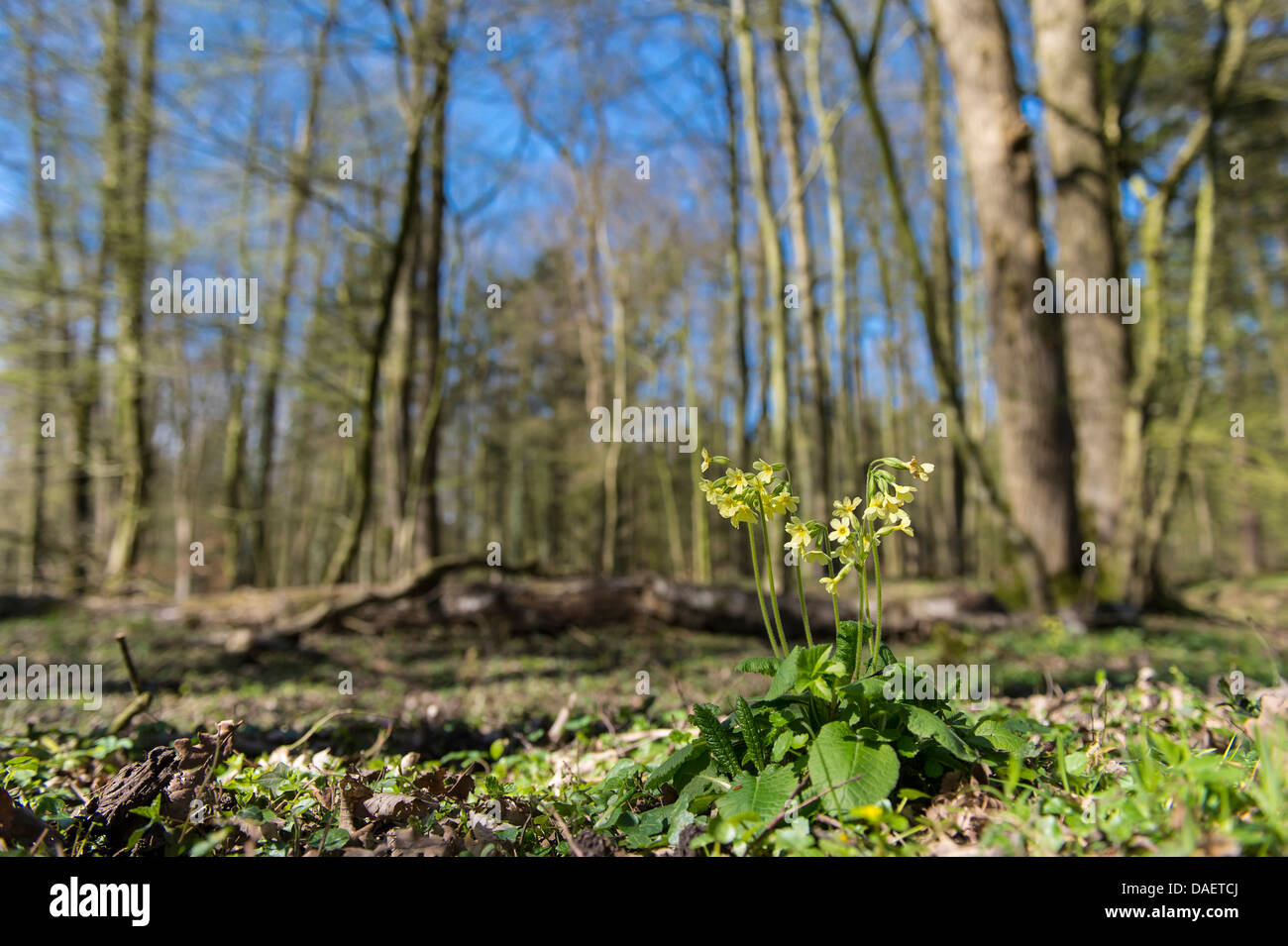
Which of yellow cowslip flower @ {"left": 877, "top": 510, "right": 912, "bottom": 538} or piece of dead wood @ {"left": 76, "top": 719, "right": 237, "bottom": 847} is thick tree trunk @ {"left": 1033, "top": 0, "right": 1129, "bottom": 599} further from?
piece of dead wood @ {"left": 76, "top": 719, "right": 237, "bottom": 847}

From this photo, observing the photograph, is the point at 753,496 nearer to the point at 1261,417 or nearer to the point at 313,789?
the point at 313,789

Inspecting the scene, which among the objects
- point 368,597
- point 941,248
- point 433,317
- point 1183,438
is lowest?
point 368,597

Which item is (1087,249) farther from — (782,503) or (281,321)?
(281,321)

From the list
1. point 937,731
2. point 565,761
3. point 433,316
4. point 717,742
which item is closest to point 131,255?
point 433,316

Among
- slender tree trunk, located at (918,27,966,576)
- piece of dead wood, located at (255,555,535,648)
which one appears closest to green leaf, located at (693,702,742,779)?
piece of dead wood, located at (255,555,535,648)

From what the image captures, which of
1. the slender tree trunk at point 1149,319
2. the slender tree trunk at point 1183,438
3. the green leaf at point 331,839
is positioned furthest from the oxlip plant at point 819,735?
the slender tree trunk at point 1183,438

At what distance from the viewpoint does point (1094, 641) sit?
643 cm

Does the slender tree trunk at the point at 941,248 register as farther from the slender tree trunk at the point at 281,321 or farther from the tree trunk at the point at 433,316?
the slender tree trunk at the point at 281,321

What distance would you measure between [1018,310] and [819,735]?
7335 mm

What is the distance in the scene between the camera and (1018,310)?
7.64 m

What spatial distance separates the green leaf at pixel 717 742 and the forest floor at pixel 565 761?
0.60ft

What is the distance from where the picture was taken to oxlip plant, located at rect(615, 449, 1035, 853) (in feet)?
4.97

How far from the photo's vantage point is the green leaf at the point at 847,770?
1.48 metres
